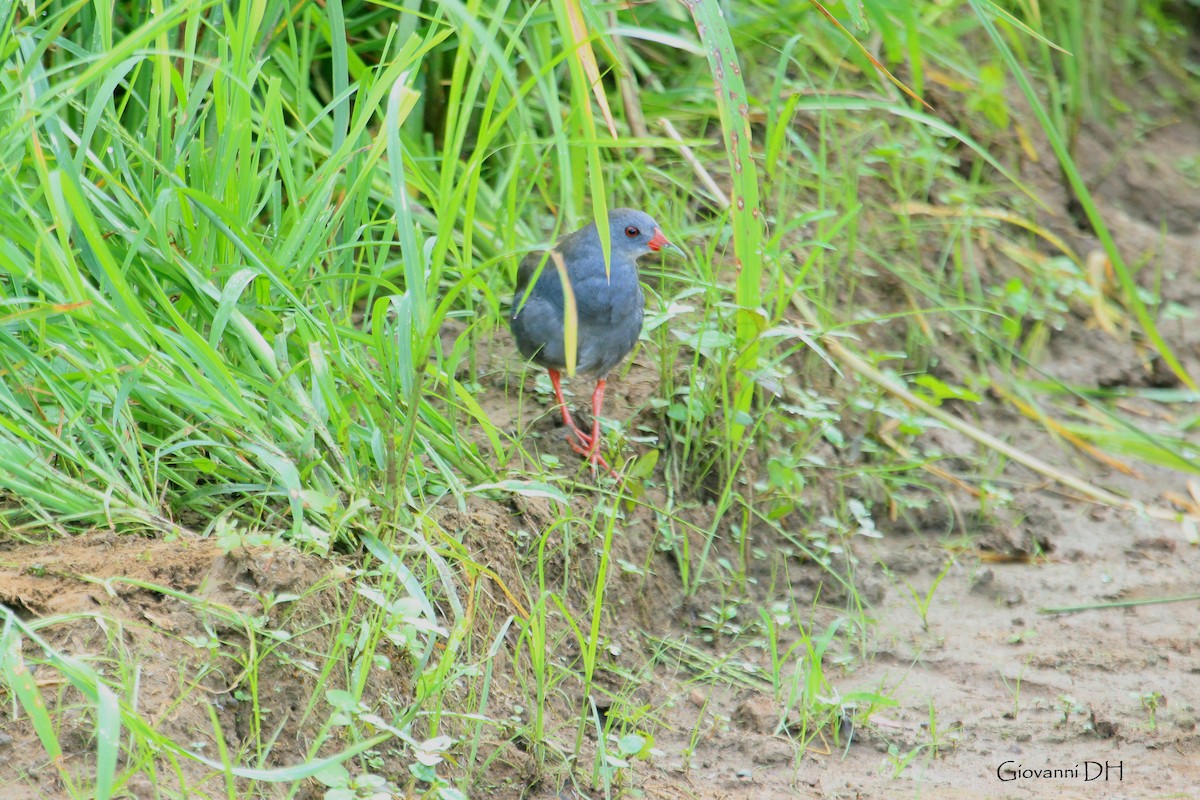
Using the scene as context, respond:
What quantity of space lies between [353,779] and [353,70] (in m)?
2.52

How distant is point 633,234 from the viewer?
13.4ft

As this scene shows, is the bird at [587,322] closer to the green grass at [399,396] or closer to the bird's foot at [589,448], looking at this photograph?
the bird's foot at [589,448]

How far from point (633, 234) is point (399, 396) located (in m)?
1.26

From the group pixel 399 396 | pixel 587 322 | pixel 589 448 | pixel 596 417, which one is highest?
pixel 399 396

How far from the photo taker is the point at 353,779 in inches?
97.3

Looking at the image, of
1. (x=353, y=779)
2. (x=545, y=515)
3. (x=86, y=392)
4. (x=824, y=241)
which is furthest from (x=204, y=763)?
(x=824, y=241)

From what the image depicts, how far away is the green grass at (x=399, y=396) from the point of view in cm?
254

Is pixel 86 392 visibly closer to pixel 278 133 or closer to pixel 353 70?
pixel 278 133

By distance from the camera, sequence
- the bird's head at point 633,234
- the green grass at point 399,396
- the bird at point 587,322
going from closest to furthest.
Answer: the green grass at point 399,396 → the bird at point 587,322 → the bird's head at point 633,234

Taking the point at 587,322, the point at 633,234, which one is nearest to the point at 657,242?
the point at 633,234

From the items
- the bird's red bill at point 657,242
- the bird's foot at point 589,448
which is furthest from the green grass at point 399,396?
the bird's red bill at point 657,242

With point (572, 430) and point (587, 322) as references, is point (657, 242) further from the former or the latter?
point (572, 430)

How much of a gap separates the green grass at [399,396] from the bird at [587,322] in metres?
0.11

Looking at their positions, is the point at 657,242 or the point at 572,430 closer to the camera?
the point at 572,430
